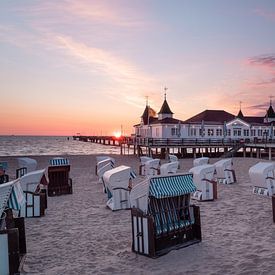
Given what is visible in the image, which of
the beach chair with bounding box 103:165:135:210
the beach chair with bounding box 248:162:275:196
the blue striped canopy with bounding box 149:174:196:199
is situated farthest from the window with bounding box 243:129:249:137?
the blue striped canopy with bounding box 149:174:196:199

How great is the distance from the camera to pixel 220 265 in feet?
20.0

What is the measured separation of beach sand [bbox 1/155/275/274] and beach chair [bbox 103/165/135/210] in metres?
0.31

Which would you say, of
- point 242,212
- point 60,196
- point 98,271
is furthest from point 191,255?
point 60,196

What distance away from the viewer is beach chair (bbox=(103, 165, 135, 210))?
1073 centimetres

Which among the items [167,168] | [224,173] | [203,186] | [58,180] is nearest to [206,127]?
[224,173]

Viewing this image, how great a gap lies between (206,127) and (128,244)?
41607mm

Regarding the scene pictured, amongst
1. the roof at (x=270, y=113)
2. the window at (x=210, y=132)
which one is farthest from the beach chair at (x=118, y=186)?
the roof at (x=270, y=113)

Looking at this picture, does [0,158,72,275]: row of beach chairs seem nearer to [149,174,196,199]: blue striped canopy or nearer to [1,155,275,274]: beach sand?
[1,155,275,274]: beach sand

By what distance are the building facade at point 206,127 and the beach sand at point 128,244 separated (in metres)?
33.9

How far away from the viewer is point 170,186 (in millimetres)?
6781

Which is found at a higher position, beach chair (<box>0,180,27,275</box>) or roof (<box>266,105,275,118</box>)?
roof (<box>266,105,275,118</box>)

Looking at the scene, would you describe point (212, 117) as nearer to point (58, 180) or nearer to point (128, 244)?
point (58, 180)

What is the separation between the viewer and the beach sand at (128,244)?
6.06m

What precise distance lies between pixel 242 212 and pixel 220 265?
4.67 m
